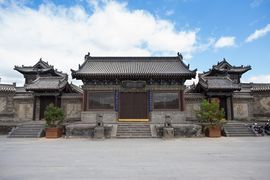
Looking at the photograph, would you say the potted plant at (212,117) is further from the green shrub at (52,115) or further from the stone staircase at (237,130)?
the green shrub at (52,115)

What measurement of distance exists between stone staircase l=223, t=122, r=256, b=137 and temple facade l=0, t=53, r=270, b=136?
402cm

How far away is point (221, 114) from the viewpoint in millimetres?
16469

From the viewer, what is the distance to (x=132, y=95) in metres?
21.2

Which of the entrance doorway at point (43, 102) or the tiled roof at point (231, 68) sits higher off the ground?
the tiled roof at point (231, 68)

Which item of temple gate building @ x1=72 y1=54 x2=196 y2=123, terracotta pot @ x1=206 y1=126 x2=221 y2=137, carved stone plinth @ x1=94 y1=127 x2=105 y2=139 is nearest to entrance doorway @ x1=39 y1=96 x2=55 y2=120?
temple gate building @ x1=72 y1=54 x2=196 y2=123

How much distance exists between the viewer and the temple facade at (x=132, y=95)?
815 inches

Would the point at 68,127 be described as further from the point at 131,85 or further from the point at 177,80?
the point at 177,80

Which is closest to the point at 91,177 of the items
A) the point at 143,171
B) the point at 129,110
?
the point at 143,171

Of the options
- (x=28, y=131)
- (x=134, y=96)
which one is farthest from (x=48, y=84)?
(x=134, y=96)

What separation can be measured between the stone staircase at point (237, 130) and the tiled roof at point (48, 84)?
50.5ft

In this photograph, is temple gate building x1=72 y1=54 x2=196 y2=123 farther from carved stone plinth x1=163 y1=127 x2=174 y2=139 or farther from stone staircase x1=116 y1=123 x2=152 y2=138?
carved stone plinth x1=163 y1=127 x2=174 y2=139

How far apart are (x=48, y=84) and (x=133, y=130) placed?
10.8m

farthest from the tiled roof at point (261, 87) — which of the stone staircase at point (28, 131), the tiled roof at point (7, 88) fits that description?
the tiled roof at point (7, 88)

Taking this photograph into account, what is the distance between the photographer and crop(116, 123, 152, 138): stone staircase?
16.6m
